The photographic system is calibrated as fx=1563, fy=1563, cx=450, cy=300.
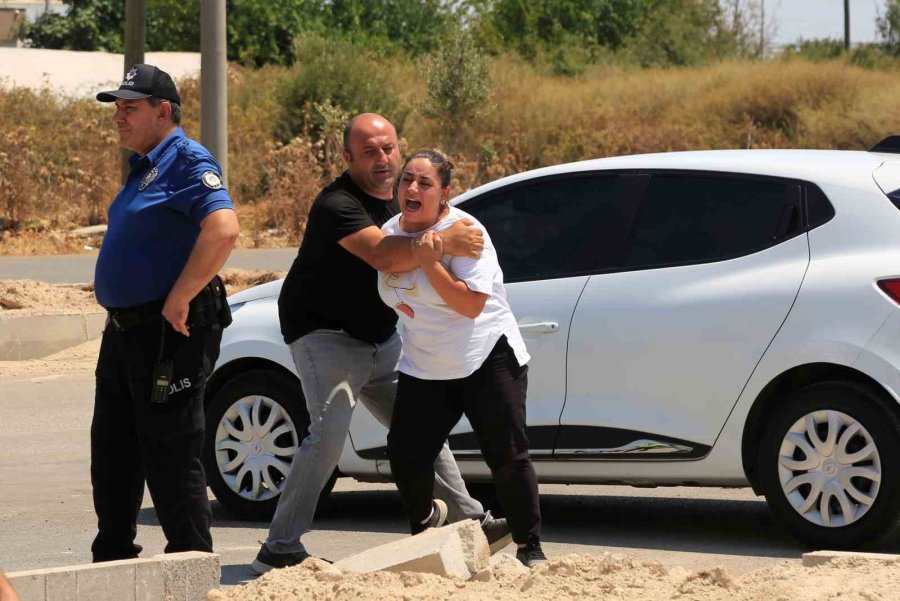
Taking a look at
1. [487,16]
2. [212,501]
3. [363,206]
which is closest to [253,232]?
[212,501]

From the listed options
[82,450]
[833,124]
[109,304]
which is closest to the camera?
[109,304]

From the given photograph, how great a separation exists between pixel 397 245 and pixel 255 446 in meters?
2.06

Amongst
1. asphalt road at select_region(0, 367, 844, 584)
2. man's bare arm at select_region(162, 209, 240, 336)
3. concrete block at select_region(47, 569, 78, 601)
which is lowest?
asphalt road at select_region(0, 367, 844, 584)

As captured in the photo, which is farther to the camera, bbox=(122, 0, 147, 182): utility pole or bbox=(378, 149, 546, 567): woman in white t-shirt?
bbox=(122, 0, 147, 182): utility pole

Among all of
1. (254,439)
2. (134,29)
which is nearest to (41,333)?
(134,29)

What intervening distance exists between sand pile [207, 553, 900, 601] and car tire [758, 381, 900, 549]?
135 cm

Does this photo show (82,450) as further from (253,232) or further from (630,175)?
(253,232)

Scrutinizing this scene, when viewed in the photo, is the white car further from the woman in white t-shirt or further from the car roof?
the woman in white t-shirt

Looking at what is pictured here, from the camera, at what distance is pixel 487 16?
6450 cm

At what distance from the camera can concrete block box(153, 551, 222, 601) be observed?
189 inches

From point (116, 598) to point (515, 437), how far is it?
66.9 inches

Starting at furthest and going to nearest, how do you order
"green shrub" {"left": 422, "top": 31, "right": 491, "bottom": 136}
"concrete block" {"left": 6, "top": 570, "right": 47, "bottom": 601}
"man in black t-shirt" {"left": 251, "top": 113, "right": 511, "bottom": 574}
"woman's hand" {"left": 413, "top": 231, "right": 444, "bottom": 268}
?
"green shrub" {"left": 422, "top": 31, "right": 491, "bottom": 136}, "man in black t-shirt" {"left": 251, "top": 113, "right": 511, "bottom": 574}, "woman's hand" {"left": 413, "top": 231, "right": 444, "bottom": 268}, "concrete block" {"left": 6, "top": 570, "right": 47, "bottom": 601}

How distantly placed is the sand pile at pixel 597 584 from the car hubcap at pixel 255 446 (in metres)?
2.40

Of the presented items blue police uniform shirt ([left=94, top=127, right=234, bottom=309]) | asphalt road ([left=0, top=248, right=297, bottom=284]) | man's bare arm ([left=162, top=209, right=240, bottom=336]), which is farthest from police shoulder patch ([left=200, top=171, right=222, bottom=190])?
asphalt road ([left=0, top=248, right=297, bottom=284])
